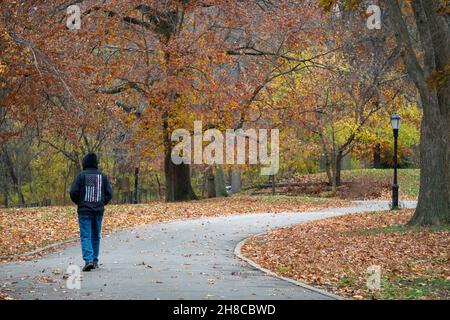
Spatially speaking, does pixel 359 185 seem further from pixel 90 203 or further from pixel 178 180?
pixel 90 203

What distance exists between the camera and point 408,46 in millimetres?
19984

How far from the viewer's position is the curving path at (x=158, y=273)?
430 inches

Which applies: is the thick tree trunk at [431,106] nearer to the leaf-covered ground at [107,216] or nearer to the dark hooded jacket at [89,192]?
the leaf-covered ground at [107,216]

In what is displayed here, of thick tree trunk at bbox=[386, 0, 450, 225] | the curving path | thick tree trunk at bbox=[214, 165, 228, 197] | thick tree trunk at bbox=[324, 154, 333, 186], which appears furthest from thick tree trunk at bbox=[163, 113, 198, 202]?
thick tree trunk at bbox=[386, 0, 450, 225]

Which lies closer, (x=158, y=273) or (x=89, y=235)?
(x=158, y=273)

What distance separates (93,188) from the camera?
1378 cm

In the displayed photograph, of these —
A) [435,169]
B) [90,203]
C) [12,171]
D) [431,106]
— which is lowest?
[90,203]

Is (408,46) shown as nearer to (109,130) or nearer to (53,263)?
(53,263)

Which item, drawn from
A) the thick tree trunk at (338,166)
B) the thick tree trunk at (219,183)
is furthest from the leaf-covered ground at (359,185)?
the thick tree trunk at (219,183)

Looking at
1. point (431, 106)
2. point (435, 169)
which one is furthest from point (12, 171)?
point (431, 106)

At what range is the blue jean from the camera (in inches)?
531

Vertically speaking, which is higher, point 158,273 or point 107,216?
point 107,216

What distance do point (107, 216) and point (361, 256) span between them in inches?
468
